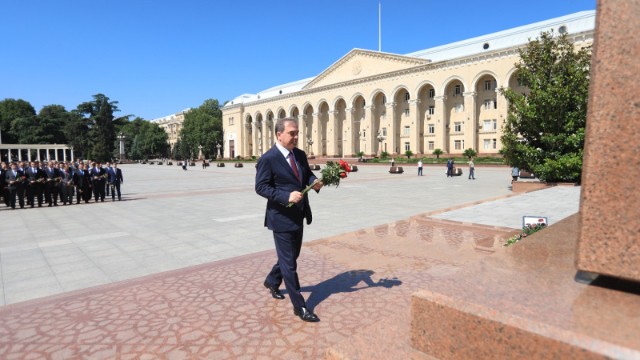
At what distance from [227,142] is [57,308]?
296 feet

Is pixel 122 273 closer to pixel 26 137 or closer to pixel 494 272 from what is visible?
pixel 494 272

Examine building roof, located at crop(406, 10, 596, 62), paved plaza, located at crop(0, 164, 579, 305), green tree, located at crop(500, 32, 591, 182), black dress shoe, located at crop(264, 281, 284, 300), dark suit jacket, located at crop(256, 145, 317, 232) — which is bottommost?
paved plaza, located at crop(0, 164, 579, 305)

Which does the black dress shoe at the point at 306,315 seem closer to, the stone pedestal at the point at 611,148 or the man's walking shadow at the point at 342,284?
the man's walking shadow at the point at 342,284

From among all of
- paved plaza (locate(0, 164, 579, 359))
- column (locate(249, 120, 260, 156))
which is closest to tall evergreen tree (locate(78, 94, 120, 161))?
column (locate(249, 120, 260, 156))

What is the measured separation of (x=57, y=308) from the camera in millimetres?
4273

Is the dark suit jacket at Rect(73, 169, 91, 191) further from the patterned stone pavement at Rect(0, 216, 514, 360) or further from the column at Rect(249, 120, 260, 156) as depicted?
the column at Rect(249, 120, 260, 156)

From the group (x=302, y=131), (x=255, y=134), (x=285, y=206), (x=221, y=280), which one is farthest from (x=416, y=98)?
(x=285, y=206)

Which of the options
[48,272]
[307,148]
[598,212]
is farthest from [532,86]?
[307,148]

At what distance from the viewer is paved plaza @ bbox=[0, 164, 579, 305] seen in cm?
575

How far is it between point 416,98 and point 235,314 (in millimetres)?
55099

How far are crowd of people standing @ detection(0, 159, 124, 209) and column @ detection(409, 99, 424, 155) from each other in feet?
153

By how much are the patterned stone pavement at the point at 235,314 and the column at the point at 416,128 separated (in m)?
51.5

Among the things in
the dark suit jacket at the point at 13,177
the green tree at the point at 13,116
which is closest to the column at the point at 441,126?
the dark suit jacket at the point at 13,177

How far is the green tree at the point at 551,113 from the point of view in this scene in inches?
585
